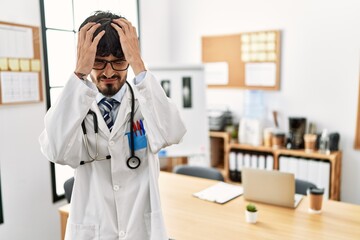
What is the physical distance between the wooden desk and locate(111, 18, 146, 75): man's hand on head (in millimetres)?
943

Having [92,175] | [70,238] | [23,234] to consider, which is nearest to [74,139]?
[92,175]

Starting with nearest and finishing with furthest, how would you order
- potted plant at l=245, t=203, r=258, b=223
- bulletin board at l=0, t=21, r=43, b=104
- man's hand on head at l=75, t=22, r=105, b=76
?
1. man's hand on head at l=75, t=22, r=105, b=76
2. potted plant at l=245, t=203, r=258, b=223
3. bulletin board at l=0, t=21, r=43, b=104

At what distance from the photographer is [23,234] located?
2516 millimetres

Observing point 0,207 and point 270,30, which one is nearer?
point 0,207

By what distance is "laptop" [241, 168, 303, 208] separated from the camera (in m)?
1.93

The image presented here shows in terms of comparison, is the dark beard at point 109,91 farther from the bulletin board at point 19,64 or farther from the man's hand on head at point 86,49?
the bulletin board at point 19,64

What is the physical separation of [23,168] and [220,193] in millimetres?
1457

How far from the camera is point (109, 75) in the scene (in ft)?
3.82

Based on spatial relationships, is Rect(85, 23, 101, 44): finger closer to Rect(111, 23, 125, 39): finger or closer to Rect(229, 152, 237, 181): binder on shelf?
Rect(111, 23, 125, 39): finger

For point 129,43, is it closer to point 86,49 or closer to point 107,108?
point 86,49

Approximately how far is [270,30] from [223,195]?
2.03 metres

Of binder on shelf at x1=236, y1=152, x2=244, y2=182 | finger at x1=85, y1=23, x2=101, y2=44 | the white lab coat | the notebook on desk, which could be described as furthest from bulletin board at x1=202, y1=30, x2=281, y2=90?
finger at x1=85, y1=23, x2=101, y2=44

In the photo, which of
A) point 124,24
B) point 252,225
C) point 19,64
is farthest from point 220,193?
point 19,64

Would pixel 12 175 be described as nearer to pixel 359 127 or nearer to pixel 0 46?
pixel 0 46
